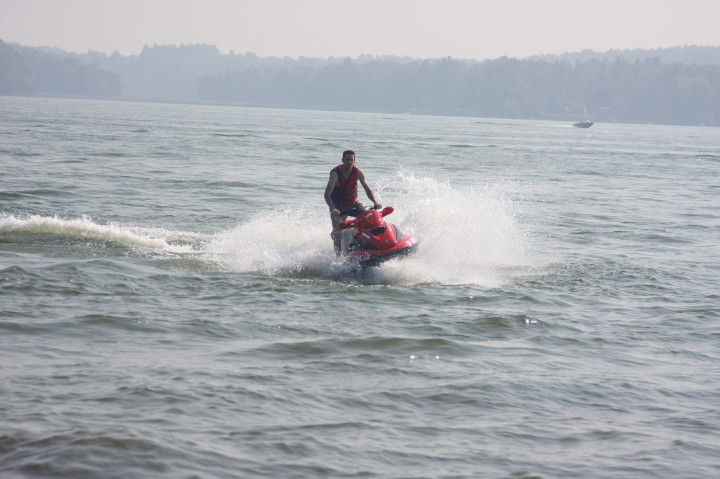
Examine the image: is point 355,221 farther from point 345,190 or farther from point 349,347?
point 349,347

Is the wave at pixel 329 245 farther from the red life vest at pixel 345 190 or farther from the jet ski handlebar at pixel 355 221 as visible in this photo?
the red life vest at pixel 345 190

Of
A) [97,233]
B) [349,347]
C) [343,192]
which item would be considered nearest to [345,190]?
[343,192]

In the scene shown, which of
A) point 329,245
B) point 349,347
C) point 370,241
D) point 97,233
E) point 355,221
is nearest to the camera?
point 349,347

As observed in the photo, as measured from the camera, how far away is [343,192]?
39.4 ft

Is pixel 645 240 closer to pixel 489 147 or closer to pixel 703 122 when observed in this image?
pixel 489 147

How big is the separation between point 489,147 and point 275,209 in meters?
34.2

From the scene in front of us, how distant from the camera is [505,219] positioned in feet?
49.1

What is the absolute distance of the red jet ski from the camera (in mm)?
11484

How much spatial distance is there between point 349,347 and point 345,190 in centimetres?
388

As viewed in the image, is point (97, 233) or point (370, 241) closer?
point (370, 241)

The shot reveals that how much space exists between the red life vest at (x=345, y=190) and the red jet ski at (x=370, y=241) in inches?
18.8

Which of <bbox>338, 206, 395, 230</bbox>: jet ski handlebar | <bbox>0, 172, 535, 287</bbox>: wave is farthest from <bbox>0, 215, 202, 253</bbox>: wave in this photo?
<bbox>338, 206, 395, 230</bbox>: jet ski handlebar

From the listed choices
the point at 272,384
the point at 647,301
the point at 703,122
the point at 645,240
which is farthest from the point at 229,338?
the point at 703,122

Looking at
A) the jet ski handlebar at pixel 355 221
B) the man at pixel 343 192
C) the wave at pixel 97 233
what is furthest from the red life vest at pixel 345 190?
the wave at pixel 97 233
